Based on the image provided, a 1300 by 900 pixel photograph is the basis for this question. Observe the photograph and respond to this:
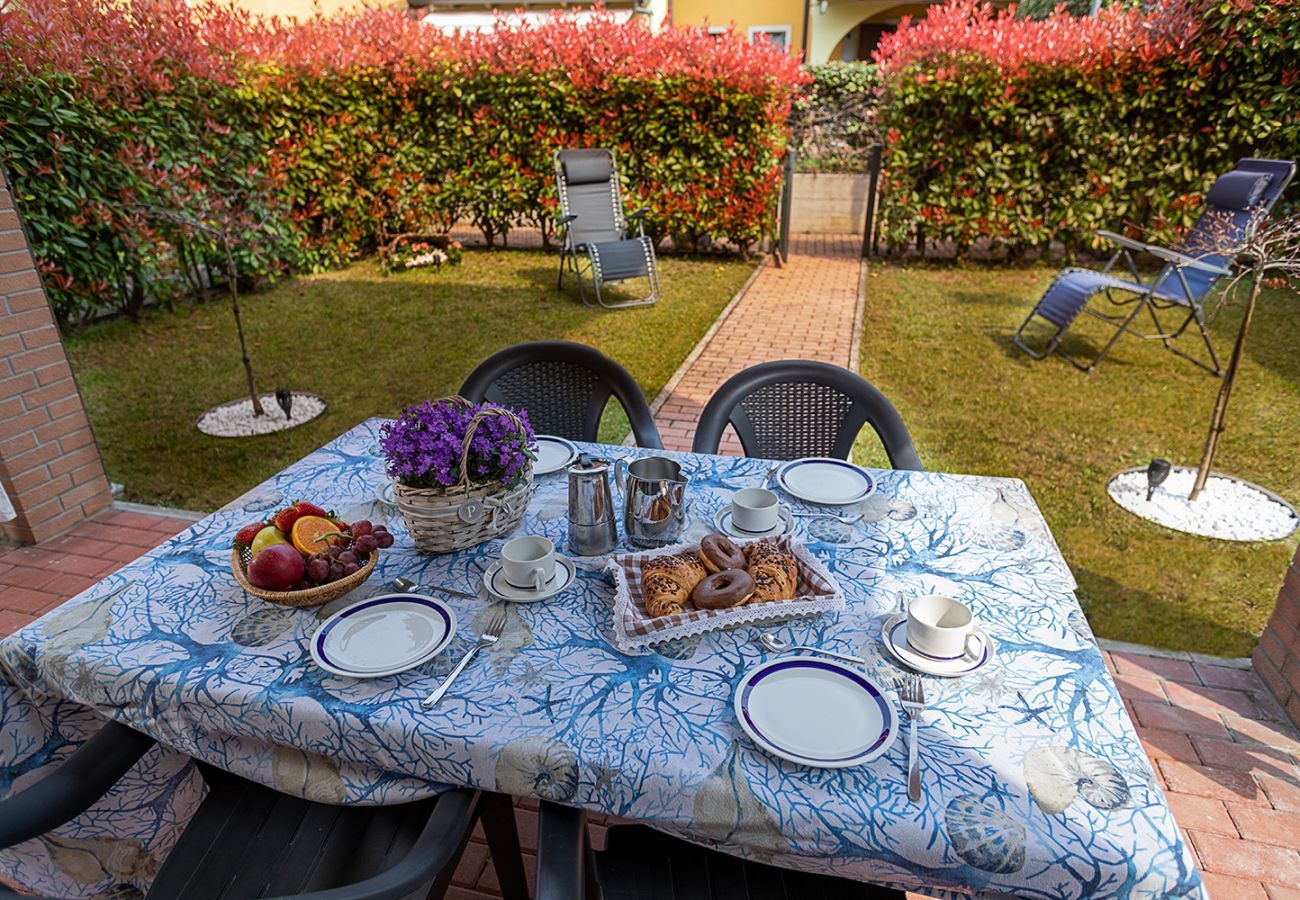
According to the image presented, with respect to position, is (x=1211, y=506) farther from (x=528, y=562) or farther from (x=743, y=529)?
(x=528, y=562)

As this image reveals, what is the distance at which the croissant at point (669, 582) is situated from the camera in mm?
1302

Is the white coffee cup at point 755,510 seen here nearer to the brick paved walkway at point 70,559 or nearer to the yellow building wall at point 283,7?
the brick paved walkway at point 70,559

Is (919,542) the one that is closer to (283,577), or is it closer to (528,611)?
(528,611)

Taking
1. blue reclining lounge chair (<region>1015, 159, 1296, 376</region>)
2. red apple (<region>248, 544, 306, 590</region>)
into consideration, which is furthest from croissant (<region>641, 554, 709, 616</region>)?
blue reclining lounge chair (<region>1015, 159, 1296, 376</region>)

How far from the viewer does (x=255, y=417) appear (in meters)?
4.28

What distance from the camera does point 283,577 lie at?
1.34 metres

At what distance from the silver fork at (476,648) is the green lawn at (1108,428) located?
2200mm

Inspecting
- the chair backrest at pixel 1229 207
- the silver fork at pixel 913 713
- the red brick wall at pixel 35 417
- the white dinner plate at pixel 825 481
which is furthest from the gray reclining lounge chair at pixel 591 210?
the silver fork at pixel 913 713

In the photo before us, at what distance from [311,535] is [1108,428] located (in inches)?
162

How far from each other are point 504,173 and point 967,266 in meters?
4.83

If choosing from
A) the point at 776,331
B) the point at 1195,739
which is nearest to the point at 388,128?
the point at 776,331

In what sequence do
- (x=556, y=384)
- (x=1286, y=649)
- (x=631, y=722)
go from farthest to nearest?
(x=556, y=384)
(x=1286, y=649)
(x=631, y=722)

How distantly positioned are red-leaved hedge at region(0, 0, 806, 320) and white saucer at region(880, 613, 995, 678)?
600 cm

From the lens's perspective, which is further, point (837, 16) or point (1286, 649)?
point (837, 16)
